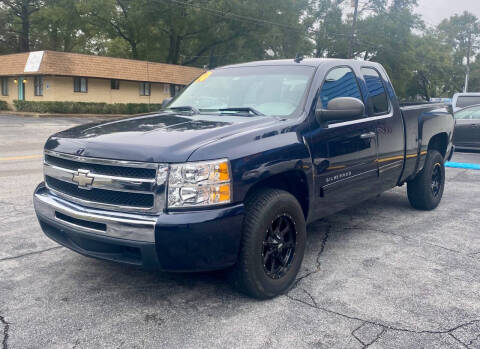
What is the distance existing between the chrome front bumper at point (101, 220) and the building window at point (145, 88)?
117 feet

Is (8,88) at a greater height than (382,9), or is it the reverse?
(382,9)

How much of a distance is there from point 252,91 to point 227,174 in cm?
156

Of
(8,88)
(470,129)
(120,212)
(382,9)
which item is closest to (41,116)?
(8,88)

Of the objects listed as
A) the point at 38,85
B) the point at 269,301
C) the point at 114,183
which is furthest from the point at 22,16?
the point at 269,301

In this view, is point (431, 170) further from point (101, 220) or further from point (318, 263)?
point (101, 220)

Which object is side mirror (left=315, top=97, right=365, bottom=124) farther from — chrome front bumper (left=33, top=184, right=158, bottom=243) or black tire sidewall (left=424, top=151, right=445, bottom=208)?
black tire sidewall (left=424, top=151, right=445, bottom=208)

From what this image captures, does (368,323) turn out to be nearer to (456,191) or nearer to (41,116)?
(456,191)

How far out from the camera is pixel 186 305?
11.1 ft

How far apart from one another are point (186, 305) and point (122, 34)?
151 feet

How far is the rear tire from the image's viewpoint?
604 cm

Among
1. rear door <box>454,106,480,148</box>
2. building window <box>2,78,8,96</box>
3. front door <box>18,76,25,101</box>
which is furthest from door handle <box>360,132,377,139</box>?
building window <box>2,78,8,96</box>

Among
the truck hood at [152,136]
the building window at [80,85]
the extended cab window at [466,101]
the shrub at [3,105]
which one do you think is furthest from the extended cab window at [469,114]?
the shrub at [3,105]

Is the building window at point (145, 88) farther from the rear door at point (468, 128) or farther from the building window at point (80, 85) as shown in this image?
the rear door at point (468, 128)

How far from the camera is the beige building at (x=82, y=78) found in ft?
102
